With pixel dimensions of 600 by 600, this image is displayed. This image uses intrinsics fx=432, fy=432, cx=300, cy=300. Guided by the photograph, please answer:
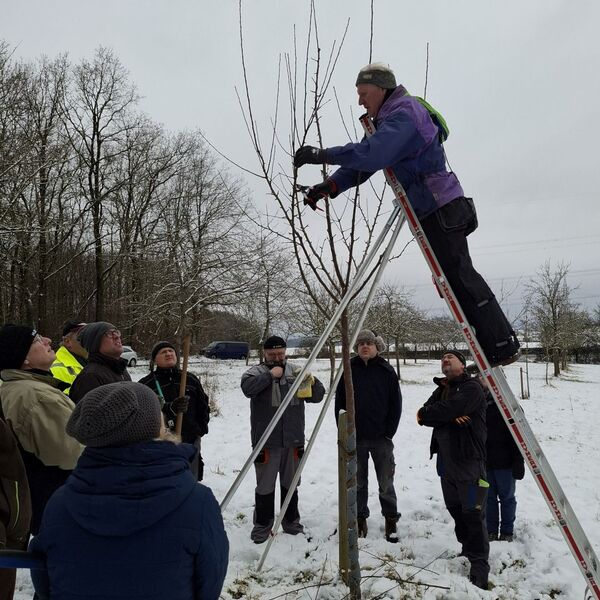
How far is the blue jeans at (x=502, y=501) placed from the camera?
4.12m

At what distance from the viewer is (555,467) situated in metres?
6.90

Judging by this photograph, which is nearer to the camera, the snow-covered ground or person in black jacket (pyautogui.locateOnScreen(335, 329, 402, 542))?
the snow-covered ground

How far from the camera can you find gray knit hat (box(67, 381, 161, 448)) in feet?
4.55

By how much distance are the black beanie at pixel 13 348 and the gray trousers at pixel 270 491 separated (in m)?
2.31

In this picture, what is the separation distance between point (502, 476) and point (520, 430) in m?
2.38

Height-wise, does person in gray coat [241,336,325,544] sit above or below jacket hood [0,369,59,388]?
below

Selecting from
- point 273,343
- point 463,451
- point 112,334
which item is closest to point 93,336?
point 112,334

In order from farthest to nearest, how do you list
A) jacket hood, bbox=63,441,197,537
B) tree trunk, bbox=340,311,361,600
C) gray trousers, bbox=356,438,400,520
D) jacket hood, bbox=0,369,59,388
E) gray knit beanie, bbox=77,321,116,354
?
gray trousers, bbox=356,438,400,520
gray knit beanie, bbox=77,321,116,354
tree trunk, bbox=340,311,361,600
jacket hood, bbox=0,369,59,388
jacket hood, bbox=63,441,197,537

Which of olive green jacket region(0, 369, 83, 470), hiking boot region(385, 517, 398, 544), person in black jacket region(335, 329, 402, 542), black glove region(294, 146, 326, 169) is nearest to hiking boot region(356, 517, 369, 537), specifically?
person in black jacket region(335, 329, 402, 542)

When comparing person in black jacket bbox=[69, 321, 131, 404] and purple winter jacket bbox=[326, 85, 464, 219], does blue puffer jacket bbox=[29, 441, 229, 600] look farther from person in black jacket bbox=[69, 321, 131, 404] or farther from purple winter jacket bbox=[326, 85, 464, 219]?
person in black jacket bbox=[69, 321, 131, 404]

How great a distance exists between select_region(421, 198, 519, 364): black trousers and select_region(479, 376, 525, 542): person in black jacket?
6.93ft

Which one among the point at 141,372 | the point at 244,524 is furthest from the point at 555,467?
the point at 141,372

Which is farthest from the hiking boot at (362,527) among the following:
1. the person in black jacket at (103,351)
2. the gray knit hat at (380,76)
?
the gray knit hat at (380,76)

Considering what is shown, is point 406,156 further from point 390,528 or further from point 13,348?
point 390,528
